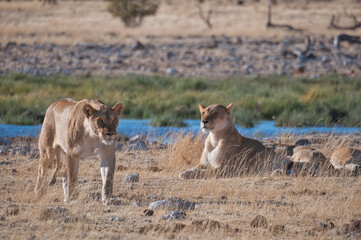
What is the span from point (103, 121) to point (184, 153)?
11.4 feet

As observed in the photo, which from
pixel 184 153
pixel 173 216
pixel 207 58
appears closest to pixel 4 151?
pixel 184 153

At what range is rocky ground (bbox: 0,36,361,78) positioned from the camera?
22.4 meters

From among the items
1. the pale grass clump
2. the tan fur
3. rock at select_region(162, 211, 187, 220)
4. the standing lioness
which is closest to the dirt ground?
the pale grass clump

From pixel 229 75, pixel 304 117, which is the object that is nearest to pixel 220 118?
pixel 304 117

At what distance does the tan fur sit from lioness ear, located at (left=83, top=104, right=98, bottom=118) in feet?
13.3

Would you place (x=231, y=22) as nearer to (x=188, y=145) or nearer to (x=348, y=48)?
(x=348, y=48)

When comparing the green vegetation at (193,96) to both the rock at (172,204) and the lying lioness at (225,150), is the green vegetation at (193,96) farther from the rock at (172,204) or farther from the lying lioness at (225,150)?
the rock at (172,204)

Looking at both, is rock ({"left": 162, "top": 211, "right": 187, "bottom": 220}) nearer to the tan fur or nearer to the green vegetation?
the tan fur

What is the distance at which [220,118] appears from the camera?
9.02 metres

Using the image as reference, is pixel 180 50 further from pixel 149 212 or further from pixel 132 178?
pixel 149 212

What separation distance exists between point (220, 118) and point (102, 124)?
2.87m

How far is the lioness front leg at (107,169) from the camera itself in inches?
266

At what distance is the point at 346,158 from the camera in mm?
9164

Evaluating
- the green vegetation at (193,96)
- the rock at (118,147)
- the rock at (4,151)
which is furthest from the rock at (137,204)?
the green vegetation at (193,96)
